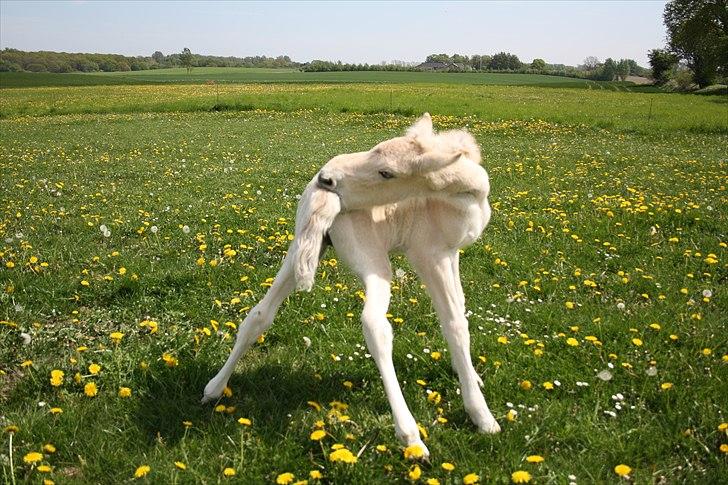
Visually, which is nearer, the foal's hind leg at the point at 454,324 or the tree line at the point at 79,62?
the foal's hind leg at the point at 454,324

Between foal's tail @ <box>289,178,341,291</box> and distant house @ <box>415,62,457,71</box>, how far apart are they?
10313 cm

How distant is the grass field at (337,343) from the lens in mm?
3137

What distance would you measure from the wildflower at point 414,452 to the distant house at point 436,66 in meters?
104

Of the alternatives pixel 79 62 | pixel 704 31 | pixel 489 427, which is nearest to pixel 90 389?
pixel 489 427

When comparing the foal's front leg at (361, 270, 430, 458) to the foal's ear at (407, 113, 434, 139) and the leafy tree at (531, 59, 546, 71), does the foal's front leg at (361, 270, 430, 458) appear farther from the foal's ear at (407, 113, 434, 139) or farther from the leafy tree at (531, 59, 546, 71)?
the leafy tree at (531, 59, 546, 71)

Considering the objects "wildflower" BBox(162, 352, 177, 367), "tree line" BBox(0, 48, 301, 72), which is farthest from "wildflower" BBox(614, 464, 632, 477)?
"tree line" BBox(0, 48, 301, 72)

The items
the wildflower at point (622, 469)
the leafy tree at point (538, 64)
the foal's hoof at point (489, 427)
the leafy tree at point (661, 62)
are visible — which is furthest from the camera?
the leafy tree at point (538, 64)

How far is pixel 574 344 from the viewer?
425cm

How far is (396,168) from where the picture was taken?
3.08 meters

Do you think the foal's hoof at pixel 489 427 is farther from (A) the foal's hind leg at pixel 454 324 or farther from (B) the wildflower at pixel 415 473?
(B) the wildflower at pixel 415 473

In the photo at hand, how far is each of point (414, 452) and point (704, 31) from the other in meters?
60.3

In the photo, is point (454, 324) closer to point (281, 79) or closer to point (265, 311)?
point (265, 311)

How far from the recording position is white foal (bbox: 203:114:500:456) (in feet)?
10.0

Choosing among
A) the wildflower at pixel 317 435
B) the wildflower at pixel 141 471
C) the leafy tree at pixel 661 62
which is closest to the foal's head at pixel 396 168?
the wildflower at pixel 317 435
